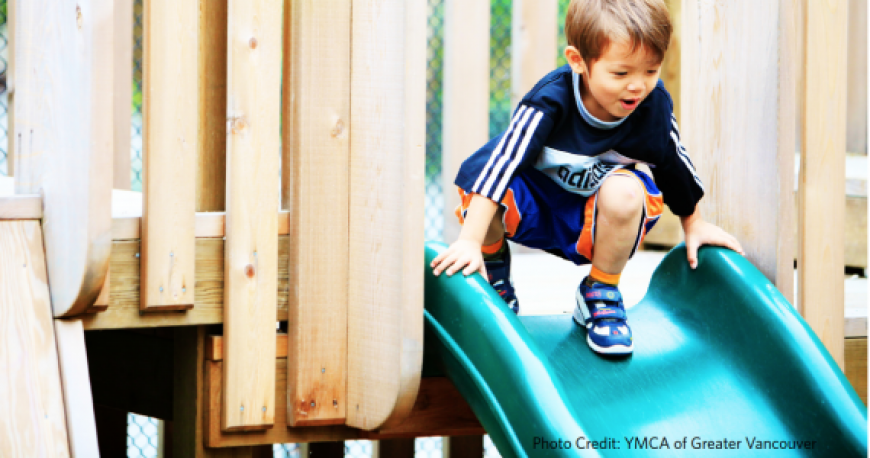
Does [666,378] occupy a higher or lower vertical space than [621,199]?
lower

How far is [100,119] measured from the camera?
139cm

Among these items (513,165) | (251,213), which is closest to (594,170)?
(513,165)

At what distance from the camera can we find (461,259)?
161 centimetres

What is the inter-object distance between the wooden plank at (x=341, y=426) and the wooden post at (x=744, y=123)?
0.68m

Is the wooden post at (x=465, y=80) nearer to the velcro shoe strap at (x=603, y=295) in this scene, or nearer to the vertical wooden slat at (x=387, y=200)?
the velcro shoe strap at (x=603, y=295)

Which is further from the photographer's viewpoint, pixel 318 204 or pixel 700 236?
pixel 700 236

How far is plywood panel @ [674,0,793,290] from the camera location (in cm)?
174

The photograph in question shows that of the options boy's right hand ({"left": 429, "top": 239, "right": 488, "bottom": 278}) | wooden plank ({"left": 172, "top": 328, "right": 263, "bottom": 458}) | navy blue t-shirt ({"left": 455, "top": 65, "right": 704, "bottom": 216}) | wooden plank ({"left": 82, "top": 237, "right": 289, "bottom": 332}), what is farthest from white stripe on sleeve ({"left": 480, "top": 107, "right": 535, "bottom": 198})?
wooden plank ({"left": 172, "top": 328, "right": 263, "bottom": 458})

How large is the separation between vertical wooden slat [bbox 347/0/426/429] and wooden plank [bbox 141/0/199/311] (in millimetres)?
286

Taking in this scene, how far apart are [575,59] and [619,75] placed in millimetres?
105

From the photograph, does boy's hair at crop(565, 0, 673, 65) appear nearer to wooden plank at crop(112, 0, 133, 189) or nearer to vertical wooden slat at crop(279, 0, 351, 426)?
vertical wooden slat at crop(279, 0, 351, 426)

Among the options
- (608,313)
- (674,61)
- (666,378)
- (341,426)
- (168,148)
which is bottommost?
(341,426)

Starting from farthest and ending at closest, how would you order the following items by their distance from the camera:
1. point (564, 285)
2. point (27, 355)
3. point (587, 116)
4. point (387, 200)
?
point (564, 285) → point (587, 116) → point (387, 200) → point (27, 355)

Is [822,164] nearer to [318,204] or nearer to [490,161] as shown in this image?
[490,161]
